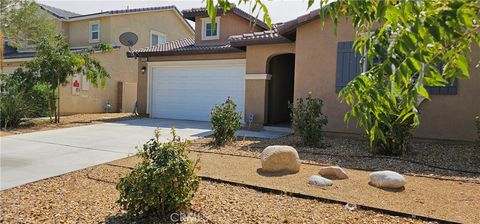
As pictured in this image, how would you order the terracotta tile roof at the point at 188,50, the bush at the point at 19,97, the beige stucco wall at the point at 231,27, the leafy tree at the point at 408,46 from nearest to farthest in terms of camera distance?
1. the leafy tree at the point at 408,46
2. the bush at the point at 19,97
3. the terracotta tile roof at the point at 188,50
4. the beige stucco wall at the point at 231,27

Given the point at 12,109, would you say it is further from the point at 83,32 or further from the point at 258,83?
the point at 83,32

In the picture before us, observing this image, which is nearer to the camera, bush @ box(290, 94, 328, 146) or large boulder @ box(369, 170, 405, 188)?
large boulder @ box(369, 170, 405, 188)

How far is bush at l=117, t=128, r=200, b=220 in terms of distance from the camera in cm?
422

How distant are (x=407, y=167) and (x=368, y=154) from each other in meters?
Answer: 1.31

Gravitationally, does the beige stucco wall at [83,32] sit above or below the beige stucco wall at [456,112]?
above

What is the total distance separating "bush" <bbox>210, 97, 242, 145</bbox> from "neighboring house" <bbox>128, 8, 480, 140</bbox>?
262 centimetres

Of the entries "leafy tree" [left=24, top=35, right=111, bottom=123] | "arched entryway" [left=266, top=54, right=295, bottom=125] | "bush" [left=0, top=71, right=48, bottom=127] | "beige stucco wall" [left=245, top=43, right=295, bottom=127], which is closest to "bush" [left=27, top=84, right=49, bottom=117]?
"bush" [left=0, top=71, right=48, bottom=127]

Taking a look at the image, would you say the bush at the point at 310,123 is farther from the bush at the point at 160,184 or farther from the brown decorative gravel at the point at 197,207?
the bush at the point at 160,184

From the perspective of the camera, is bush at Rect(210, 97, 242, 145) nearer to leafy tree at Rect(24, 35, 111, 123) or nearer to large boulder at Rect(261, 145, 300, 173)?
large boulder at Rect(261, 145, 300, 173)

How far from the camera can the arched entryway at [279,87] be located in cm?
1406

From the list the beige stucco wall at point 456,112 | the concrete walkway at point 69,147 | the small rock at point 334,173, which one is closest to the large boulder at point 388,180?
the small rock at point 334,173

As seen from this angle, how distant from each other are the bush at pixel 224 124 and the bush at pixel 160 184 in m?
5.27

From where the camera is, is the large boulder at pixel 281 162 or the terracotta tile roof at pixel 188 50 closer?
the large boulder at pixel 281 162

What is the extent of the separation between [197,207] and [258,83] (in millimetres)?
8992
